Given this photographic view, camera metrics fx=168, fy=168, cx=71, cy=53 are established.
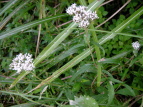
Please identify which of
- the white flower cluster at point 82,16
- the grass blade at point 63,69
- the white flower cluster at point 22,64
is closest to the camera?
the white flower cluster at point 82,16

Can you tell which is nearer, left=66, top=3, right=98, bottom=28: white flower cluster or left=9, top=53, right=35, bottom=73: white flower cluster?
left=66, top=3, right=98, bottom=28: white flower cluster

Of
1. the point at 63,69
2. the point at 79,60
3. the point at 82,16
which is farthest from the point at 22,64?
the point at 82,16

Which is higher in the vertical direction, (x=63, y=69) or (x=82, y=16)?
(x=82, y=16)

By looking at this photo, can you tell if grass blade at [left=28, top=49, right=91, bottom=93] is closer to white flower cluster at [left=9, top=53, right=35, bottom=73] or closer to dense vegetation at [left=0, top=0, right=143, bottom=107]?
dense vegetation at [left=0, top=0, right=143, bottom=107]

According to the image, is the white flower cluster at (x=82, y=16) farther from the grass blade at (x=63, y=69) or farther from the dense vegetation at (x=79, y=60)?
the grass blade at (x=63, y=69)

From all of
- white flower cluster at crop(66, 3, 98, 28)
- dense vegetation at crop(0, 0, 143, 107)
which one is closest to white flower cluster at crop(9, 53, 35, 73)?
dense vegetation at crop(0, 0, 143, 107)

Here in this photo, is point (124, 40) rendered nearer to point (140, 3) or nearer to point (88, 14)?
point (140, 3)

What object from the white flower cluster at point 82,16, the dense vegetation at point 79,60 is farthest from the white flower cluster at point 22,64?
the white flower cluster at point 82,16

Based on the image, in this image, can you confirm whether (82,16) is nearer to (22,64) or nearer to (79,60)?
(79,60)

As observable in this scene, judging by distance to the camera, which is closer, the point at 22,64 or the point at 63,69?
the point at 22,64
